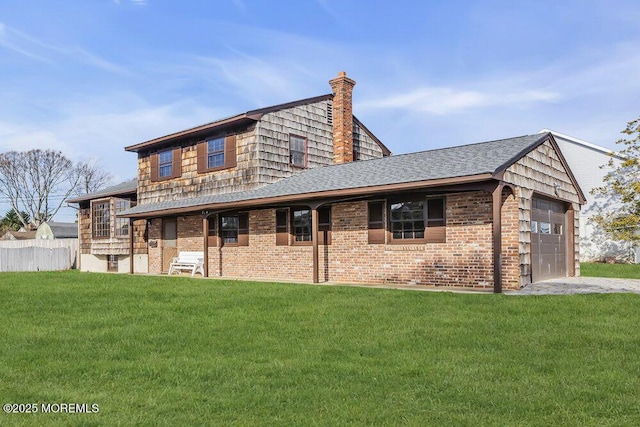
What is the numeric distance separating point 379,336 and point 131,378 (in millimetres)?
3181

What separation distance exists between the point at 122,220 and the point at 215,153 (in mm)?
6457

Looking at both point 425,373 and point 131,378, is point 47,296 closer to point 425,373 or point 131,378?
point 131,378

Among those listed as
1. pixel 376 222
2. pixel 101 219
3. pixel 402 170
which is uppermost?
pixel 402 170

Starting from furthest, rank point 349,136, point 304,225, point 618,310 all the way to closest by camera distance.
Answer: point 349,136, point 304,225, point 618,310

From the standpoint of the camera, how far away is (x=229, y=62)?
13.9 metres

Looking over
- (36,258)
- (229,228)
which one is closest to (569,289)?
(229,228)

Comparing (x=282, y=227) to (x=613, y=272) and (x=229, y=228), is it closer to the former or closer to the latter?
(x=229, y=228)

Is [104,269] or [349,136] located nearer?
[349,136]

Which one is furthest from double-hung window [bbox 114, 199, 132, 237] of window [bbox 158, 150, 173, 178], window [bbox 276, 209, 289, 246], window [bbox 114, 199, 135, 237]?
window [bbox 276, 209, 289, 246]

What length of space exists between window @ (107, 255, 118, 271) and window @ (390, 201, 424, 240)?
15396mm

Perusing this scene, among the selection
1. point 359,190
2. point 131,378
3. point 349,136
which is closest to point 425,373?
point 131,378

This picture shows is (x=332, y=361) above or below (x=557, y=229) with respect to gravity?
below

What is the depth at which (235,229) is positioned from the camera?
1786cm

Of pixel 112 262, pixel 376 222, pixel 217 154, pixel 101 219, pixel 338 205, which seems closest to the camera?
pixel 376 222
